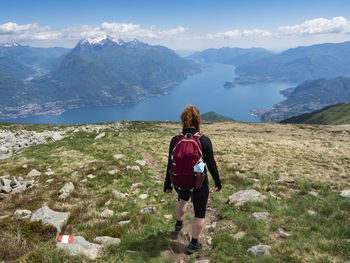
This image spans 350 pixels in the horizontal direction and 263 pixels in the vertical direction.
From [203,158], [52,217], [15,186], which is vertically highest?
[203,158]

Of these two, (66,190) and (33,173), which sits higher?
(66,190)

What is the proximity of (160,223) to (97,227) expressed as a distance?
217 centimetres

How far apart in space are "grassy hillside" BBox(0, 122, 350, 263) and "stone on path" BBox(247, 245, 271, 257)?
15 centimetres

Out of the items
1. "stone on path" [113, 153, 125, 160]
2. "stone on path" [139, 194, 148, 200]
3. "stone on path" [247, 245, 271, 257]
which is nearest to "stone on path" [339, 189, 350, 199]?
"stone on path" [247, 245, 271, 257]

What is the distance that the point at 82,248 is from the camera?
16.8ft

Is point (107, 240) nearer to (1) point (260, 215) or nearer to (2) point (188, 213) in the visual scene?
(2) point (188, 213)

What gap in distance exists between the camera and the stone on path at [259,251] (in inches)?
211

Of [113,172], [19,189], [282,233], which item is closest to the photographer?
[282,233]

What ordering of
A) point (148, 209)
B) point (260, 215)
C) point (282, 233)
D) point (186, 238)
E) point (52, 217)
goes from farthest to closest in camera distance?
point (148, 209), point (260, 215), point (52, 217), point (186, 238), point (282, 233)

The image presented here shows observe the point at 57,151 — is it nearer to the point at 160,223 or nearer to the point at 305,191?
the point at 160,223

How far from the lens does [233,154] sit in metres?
19.1

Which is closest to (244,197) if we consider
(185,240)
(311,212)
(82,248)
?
(311,212)

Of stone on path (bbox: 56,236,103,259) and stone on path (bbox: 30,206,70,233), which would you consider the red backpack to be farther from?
stone on path (bbox: 30,206,70,233)

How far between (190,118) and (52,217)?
595 cm
